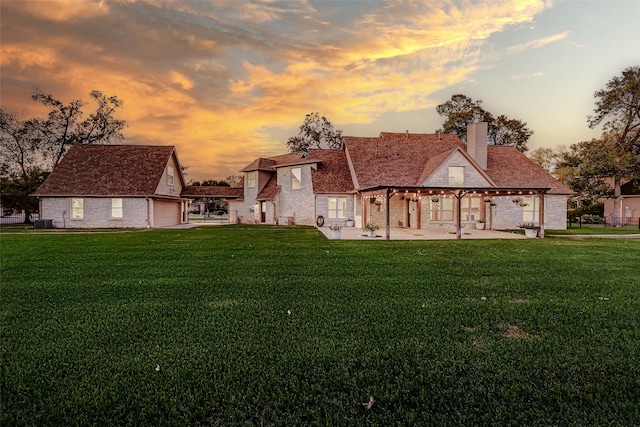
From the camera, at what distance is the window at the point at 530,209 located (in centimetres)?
2455

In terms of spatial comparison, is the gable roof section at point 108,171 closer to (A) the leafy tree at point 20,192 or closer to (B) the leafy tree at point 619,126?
(A) the leafy tree at point 20,192

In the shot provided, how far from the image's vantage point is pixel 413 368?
11.1 feet

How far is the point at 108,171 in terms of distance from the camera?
93.7 ft

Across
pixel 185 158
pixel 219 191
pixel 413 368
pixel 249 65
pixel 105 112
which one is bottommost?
pixel 413 368

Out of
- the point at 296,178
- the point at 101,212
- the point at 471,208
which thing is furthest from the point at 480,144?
the point at 101,212

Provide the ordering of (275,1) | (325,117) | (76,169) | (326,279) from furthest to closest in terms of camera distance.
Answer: (325,117)
(76,169)
(275,1)
(326,279)

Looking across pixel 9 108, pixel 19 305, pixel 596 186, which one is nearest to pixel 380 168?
pixel 596 186

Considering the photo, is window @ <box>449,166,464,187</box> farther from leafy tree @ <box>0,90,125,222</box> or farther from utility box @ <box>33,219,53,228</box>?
leafy tree @ <box>0,90,125,222</box>

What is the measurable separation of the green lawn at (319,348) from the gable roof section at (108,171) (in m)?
21.5

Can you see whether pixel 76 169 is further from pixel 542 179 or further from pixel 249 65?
pixel 542 179

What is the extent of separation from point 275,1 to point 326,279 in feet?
36.2

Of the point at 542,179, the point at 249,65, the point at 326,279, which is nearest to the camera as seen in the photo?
the point at 326,279

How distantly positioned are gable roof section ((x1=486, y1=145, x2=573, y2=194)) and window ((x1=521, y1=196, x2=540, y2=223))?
3.39ft

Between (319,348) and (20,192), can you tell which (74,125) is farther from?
(319,348)
